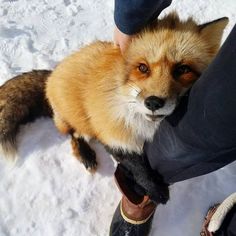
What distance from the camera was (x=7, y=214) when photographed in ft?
7.98

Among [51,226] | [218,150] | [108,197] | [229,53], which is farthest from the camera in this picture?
[108,197]

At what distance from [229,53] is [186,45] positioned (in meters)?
0.53

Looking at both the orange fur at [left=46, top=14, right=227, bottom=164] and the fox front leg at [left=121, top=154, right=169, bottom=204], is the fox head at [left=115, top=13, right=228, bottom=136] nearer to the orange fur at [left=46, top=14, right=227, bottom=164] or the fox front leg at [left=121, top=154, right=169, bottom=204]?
the orange fur at [left=46, top=14, right=227, bottom=164]

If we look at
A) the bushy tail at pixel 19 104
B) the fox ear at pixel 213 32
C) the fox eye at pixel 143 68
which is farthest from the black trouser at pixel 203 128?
the bushy tail at pixel 19 104

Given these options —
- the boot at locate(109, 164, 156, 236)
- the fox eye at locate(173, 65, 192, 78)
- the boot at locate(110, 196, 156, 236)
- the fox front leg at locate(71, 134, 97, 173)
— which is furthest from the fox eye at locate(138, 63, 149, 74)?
the fox front leg at locate(71, 134, 97, 173)

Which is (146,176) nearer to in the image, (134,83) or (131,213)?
(131,213)

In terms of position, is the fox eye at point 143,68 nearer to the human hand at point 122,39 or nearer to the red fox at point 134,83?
the red fox at point 134,83

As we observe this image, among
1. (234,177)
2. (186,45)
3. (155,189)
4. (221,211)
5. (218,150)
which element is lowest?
(234,177)

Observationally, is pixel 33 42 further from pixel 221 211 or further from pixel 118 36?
pixel 221 211

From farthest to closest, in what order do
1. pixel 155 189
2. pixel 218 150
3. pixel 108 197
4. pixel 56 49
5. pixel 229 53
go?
pixel 56 49 → pixel 108 197 → pixel 155 189 → pixel 218 150 → pixel 229 53

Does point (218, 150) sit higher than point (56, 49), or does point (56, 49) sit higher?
point (218, 150)

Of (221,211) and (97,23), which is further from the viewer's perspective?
(97,23)

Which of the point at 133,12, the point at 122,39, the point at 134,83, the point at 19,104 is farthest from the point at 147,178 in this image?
the point at 19,104

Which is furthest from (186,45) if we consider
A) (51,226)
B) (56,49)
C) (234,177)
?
(56,49)
